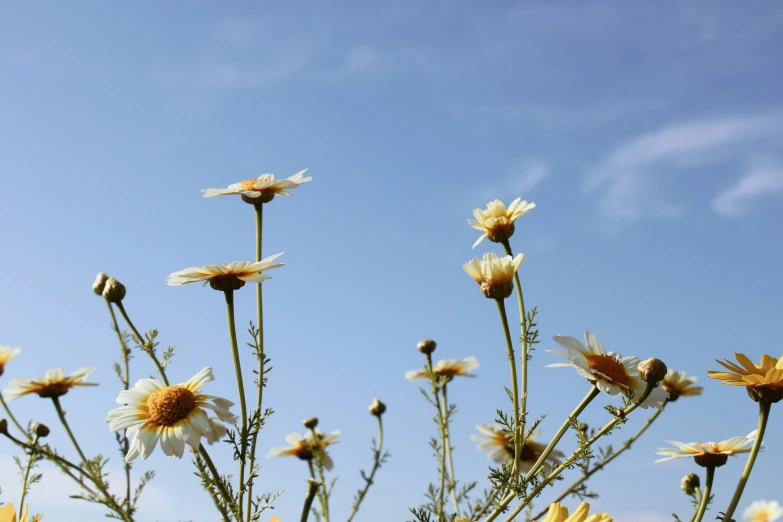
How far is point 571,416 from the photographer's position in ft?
4.94

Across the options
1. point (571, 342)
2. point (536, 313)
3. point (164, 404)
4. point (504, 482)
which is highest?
point (536, 313)

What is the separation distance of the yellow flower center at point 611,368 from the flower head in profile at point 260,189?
1.01 metres

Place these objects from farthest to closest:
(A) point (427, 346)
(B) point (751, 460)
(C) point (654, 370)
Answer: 1. (A) point (427, 346)
2. (C) point (654, 370)
3. (B) point (751, 460)

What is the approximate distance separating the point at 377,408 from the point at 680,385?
154 centimetres

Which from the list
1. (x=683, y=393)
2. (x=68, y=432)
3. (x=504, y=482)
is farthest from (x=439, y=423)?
(x=683, y=393)

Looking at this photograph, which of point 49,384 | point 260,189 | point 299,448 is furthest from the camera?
point 299,448

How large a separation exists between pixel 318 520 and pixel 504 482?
157cm

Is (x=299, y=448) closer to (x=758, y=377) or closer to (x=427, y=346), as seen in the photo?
(x=427, y=346)

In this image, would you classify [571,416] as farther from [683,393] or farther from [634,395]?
[683,393]

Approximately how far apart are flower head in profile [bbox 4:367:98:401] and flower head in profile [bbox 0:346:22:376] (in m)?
0.24

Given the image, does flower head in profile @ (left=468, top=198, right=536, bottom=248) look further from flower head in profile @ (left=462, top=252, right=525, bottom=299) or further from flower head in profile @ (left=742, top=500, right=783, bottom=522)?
flower head in profile @ (left=742, top=500, right=783, bottom=522)

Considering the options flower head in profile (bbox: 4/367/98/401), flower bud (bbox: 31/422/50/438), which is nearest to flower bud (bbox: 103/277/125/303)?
flower head in profile (bbox: 4/367/98/401)

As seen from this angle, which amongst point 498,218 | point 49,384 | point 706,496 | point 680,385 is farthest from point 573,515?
point 680,385

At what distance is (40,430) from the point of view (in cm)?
277
